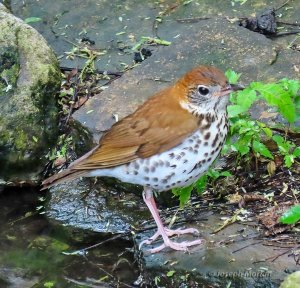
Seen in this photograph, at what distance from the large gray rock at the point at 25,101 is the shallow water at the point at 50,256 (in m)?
0.42

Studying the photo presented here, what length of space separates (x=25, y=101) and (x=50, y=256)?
5.03ft

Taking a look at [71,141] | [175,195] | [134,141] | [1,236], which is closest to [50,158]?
[71,141]

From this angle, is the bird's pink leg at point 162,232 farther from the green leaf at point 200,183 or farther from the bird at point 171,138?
the green leaf at point 200,183

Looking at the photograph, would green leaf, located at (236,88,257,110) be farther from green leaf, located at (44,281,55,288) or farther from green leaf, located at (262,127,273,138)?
green leaf, located at (44,281,55,288)

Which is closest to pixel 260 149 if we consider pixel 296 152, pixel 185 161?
pixel 296 152

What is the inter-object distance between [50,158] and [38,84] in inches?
25.5

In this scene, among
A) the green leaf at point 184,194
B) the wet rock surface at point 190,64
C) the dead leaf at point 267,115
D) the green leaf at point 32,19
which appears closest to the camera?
the green leaf at point 184,194

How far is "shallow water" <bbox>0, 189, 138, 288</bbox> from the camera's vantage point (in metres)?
5.81

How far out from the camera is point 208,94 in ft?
16.1

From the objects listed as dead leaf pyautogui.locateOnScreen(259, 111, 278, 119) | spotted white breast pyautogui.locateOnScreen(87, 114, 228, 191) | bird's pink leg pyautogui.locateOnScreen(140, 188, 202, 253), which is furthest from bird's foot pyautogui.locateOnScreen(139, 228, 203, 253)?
dead leaf pyautogui.locateOnScreen(259, 111, 278, 119)

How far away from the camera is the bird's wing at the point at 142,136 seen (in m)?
4.97

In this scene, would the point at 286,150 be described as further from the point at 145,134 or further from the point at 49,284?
the point at 49,284

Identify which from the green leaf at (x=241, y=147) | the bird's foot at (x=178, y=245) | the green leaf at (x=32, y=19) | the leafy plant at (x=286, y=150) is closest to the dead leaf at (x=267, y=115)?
the leafy plant at (x=286, y=150)

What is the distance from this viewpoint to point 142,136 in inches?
201
